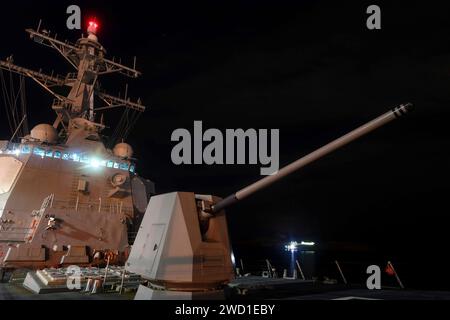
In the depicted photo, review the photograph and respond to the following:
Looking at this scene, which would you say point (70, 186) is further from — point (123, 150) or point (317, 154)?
point (317, 154)

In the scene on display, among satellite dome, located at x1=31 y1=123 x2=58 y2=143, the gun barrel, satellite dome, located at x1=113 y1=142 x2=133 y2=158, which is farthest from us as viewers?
satellite dome, located at x1=113 y1=142 x2=133 y2=158

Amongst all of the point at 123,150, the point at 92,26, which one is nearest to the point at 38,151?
the point at 123,150

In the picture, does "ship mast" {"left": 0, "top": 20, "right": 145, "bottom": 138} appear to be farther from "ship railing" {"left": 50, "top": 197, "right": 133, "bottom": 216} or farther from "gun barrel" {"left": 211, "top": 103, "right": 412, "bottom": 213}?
"gun barrel" {"left": 211, "top": 103, "right": 412, "bottom": 213}

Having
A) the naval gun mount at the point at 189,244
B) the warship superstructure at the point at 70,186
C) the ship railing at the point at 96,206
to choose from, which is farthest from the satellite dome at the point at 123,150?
the naval gun mount at the point at 189,244

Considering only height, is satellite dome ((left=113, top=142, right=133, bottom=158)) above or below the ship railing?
above

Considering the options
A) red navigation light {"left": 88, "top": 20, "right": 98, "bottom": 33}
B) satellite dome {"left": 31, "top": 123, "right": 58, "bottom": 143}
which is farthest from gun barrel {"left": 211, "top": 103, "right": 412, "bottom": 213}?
red navigation light {"left": 88, "top": 20, "right": 98, "bottom": 33}

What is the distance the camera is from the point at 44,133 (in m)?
15.1

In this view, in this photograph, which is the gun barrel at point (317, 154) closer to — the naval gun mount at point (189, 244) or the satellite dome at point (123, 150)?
the naval gun mount at point (189, 244)

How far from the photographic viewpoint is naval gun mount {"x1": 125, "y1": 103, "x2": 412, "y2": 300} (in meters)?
5.43

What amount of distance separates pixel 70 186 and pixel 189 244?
1116 centimetres
